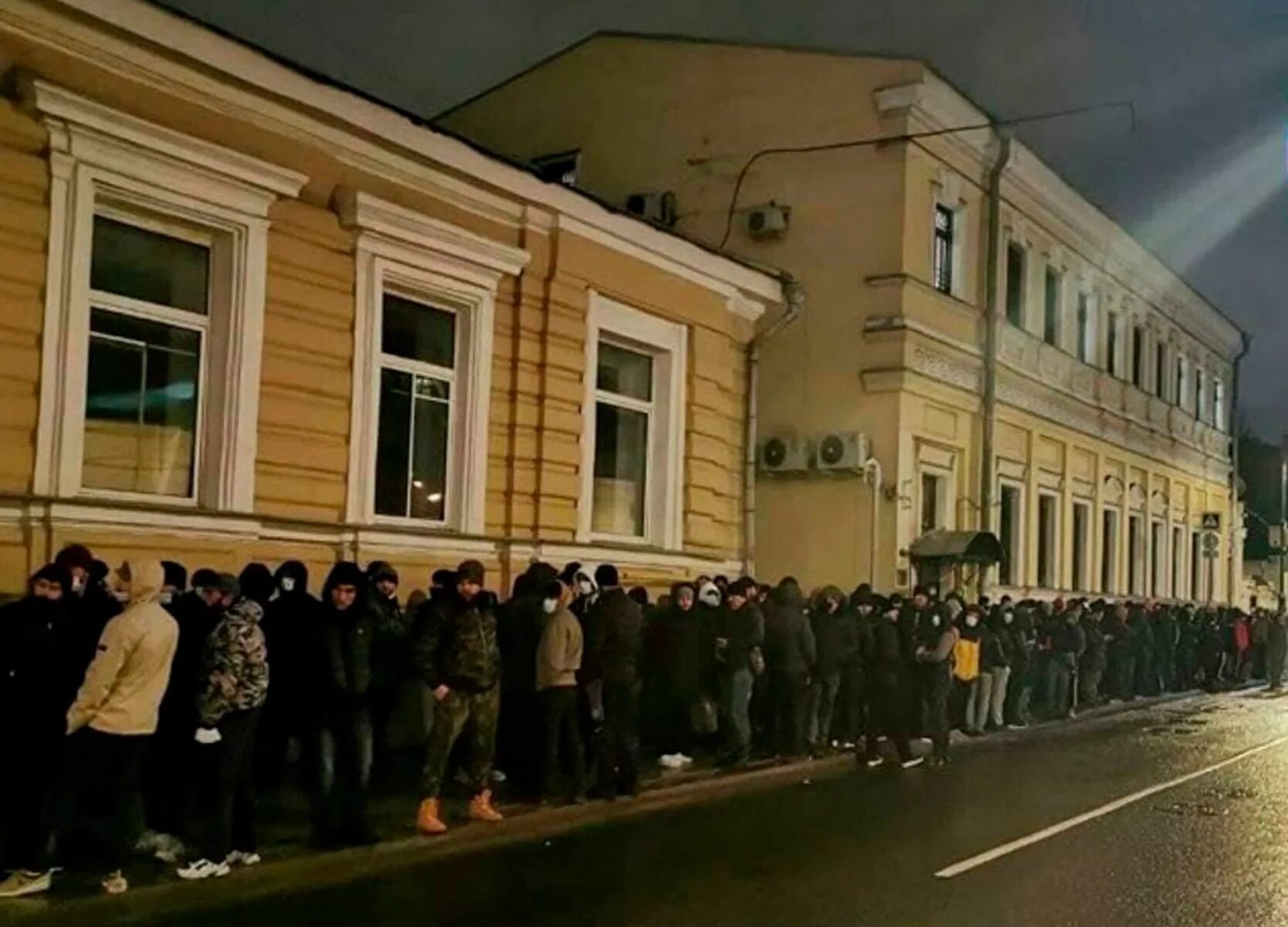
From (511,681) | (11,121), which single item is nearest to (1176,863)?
(511,681)

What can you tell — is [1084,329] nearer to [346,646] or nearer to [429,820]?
[429,820]

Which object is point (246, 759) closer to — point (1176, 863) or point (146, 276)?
point (146, 276)

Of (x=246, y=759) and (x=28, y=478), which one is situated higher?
(x=28, y=478)

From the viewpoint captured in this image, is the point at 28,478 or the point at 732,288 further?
the point at 732,288

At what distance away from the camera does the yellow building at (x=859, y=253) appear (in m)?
21.9

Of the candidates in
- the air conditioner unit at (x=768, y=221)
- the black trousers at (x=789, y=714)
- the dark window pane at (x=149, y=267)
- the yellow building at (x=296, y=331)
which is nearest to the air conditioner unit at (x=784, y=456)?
the air conditioner unit at (x=768, y=221)

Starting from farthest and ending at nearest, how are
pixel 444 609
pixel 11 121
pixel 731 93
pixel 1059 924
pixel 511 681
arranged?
pixel 731 93, pixel 511 681, pixel 444 609, pixel 11 121, pixel 1059 924

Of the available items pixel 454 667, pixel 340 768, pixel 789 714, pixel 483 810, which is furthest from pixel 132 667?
pixel 789 714

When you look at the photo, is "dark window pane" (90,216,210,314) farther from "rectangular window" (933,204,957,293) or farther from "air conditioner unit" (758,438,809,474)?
"rectangular window" (933,204,957,293)

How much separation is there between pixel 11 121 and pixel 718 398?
9722 mm

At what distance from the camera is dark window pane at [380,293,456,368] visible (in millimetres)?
13438

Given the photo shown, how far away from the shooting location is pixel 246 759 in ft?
29.7

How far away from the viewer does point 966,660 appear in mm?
18125

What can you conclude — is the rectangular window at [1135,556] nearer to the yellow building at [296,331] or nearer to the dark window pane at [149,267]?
the yellow building at [296,331]
